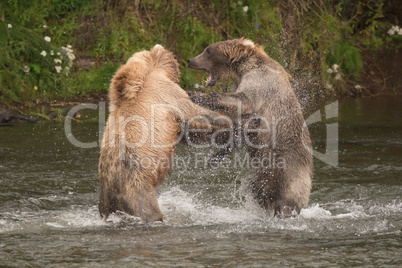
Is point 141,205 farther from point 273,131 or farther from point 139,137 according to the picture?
point 273,131

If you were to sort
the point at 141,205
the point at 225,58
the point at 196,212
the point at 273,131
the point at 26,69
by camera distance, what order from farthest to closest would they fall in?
the point at 26,69
the point at 225,58
the point at 196,212
the point at 273,131
the point at 141,205

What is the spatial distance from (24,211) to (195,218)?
1.53m

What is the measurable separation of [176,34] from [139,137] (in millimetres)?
A: 8066

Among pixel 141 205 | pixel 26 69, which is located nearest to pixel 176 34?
pixel 26 69

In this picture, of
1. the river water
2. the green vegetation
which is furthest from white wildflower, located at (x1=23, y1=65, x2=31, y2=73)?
the river water

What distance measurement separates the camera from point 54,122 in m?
10.9

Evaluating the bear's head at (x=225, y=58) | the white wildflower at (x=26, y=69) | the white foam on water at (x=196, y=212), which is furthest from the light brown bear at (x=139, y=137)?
the white wildflower at (x=26, y=69)

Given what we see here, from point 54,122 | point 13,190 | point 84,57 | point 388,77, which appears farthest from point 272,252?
point 388,77

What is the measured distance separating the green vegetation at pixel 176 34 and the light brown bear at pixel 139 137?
6.45 metres

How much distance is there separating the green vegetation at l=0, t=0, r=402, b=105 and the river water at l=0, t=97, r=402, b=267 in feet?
9.51

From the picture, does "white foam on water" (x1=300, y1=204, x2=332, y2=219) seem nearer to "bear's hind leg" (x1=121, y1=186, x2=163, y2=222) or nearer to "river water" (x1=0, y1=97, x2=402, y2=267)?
"river water" (x1=0, y1=97, x2=402, y2=267)

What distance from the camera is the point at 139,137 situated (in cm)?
552

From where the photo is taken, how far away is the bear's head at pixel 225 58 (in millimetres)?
6395

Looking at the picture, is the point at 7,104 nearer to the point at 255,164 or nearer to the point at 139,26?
the point at 139,26
